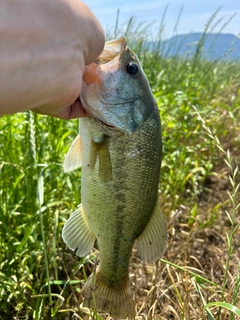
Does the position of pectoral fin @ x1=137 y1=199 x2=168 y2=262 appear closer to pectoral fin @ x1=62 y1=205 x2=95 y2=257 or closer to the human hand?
pectoral fin @ x1=62 y1=205 x2=95 y2=257

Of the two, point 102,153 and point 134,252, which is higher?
point 102,153

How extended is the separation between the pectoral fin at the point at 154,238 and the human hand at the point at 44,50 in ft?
2.66

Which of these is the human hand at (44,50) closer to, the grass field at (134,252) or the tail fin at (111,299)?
the grass field at (134,252)

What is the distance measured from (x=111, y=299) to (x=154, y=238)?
0.34 m

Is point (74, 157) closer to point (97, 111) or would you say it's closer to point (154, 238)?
point (97, 111)

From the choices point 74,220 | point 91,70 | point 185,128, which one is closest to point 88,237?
point 74,220

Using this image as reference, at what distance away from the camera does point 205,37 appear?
4.54 m

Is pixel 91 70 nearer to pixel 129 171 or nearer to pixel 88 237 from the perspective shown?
pixel 129 171

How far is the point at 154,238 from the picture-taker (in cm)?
186

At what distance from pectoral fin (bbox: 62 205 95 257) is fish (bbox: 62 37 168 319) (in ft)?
0.27

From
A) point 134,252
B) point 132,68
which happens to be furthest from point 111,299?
point 132,68

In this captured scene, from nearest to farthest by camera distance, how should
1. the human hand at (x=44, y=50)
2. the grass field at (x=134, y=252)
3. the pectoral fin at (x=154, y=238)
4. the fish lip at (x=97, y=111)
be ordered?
the human hand at (x=44, y=50)
the fish lip at (x=97, y=111)
the pectoral fin at (x=154, y=238)
the grass field at (x=134, y=252)

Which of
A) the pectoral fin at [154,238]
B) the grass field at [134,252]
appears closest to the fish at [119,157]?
the pectoral fin at [154,238]

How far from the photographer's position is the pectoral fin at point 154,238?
6.02 ft
